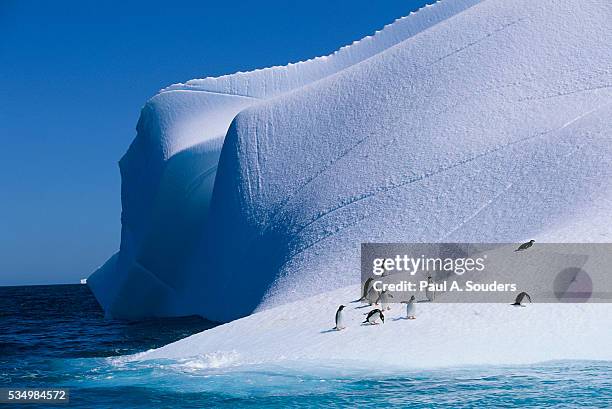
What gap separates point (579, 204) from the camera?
17297 millimetres

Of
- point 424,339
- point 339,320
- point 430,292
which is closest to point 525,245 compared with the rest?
point 430,292

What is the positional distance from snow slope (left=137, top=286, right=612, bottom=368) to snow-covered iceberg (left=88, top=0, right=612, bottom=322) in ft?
9.68

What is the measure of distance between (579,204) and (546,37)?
23.4ft

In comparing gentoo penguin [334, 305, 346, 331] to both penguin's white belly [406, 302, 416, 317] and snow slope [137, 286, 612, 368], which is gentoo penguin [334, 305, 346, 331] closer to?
snow slope [137, 286, 612, 368]

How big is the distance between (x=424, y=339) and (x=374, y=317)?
1.54 m

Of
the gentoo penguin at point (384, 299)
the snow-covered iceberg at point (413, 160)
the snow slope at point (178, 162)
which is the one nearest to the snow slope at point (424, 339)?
the gentoo penguin at point (384, 299)

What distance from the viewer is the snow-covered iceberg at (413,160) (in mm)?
18500

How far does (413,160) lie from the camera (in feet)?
67.3

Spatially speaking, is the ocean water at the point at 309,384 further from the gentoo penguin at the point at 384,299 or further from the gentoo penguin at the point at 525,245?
the gentoo penguin at the point at 525,245

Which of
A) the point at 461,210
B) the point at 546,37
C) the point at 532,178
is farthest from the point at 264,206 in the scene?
the point at 546,37

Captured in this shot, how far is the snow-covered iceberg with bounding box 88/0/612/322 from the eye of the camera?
18.5m

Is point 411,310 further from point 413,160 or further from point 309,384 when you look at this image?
point 413,160

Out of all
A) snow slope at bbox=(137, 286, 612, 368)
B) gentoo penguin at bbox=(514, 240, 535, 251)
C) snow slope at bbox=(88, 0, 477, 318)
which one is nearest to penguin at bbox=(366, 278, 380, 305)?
snow slope at bbox=(137, 286, 612, 368)

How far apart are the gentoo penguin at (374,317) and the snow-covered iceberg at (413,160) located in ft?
12.8
